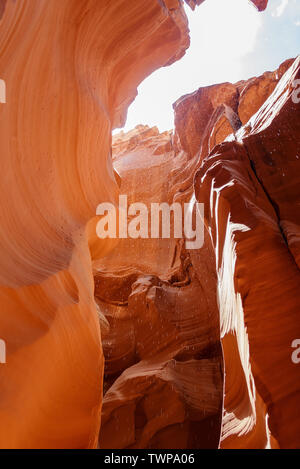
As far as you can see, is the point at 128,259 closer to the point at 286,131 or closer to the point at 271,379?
the point at 286,131

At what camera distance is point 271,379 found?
3689 mm

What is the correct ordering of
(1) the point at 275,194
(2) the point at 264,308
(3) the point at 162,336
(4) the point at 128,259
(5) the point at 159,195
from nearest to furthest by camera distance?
(2) the point at 264,308, (1) the point at 275,194, (3) the point at 162,336, (4) the point at 128,259, (5) the point at 159,195

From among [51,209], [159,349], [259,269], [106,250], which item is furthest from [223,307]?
[159,349]

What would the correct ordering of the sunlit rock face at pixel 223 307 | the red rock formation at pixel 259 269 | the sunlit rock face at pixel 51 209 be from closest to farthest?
the red rock formation at pixel 259 269, the sunlit rock face at pixel 51 209, the sunlit rock face at pixel 223 307

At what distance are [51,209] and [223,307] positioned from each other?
3.28 m

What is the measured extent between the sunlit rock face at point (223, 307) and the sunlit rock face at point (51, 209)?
2.03 meters

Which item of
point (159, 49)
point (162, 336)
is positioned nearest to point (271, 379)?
point (162, 336)

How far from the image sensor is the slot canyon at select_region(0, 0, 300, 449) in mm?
3922

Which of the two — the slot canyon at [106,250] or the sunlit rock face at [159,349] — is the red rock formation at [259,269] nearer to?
the slot canyon at [106,250]

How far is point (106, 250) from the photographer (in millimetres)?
8672

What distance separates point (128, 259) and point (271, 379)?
12168mm

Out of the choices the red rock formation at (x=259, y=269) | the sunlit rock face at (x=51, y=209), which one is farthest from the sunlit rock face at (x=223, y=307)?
the sunlit rock face at (x=51, y=209)

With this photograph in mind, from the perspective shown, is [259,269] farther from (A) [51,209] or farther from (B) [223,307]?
(A) [51,209]

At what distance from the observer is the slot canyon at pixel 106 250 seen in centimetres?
392
